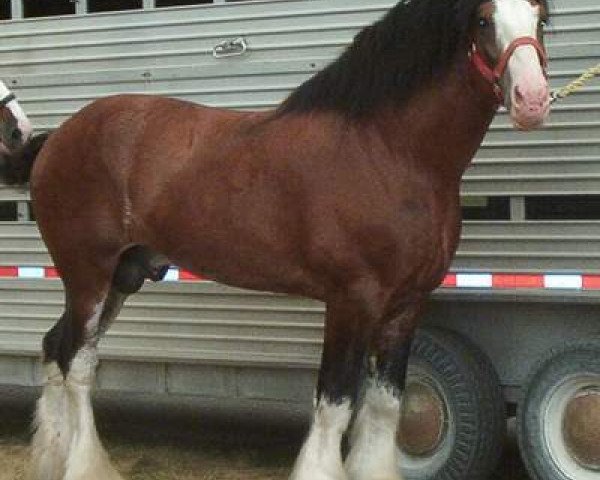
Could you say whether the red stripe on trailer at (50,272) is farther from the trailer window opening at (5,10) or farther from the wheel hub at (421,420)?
the wheel hub at (421,420)

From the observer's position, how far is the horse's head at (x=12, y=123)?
5.26 meters

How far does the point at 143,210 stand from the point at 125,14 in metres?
1.14

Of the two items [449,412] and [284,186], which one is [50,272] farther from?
[449,412]

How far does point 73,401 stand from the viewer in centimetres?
499

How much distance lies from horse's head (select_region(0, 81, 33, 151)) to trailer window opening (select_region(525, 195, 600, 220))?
2125 mm

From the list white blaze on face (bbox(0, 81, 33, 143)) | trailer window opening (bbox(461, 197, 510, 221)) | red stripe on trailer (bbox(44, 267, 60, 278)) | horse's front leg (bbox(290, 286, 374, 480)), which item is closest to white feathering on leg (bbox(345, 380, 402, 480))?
horse's front leg (bbox(290, 286, 374, 480))

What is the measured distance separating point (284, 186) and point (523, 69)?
3.26 ft

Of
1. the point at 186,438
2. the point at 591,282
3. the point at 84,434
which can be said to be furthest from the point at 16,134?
the point at 591,282

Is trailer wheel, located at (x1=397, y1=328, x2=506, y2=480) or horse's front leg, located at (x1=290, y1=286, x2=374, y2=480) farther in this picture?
trailer wheel, located at (x1=397, y1=328, x2=506, y2=480)

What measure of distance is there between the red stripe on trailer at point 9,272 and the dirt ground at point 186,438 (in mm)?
870

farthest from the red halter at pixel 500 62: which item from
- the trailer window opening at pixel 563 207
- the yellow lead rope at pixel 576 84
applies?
the trailer window opening at pixel 563 207

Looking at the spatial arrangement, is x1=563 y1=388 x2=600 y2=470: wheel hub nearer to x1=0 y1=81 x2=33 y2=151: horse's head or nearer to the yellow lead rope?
the yellow lead rope

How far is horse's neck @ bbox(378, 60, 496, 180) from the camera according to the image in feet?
14.1

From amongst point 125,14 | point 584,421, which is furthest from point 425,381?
point 125,14
